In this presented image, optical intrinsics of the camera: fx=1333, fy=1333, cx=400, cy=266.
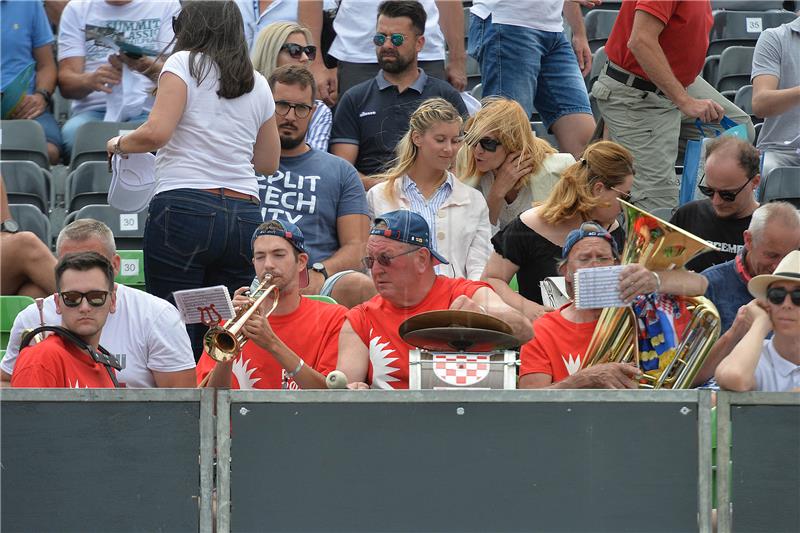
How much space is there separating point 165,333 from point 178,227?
571mm

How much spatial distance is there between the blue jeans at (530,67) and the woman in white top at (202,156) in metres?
2.22

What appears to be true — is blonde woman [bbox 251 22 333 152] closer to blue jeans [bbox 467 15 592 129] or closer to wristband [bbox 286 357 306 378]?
blue jeans [bbox 467 15 592 129]

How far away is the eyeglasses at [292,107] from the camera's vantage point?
6305 mm

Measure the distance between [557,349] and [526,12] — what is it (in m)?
3.02

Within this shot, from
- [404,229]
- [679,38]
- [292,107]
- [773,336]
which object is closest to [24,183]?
[292,107]

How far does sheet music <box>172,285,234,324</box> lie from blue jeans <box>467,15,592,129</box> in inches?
132

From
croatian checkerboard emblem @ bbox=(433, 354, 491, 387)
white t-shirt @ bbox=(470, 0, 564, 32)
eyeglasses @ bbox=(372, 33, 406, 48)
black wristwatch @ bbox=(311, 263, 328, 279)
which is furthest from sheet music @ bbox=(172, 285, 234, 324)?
white t-shirt @ bbox=(470, 0, 564, 32)

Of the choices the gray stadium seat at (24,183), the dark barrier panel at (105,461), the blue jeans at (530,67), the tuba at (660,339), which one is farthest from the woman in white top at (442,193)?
the dark barrier panel at (105,461)

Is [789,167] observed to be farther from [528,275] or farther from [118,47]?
[118,47]

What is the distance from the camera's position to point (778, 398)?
388 centimetres

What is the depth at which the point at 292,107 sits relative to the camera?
6.32 m

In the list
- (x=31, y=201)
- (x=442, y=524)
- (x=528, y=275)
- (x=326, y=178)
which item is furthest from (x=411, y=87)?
(x=442, y=524)

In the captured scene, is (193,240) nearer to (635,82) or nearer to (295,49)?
(295,49)

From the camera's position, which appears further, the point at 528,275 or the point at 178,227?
the point at 528,275
